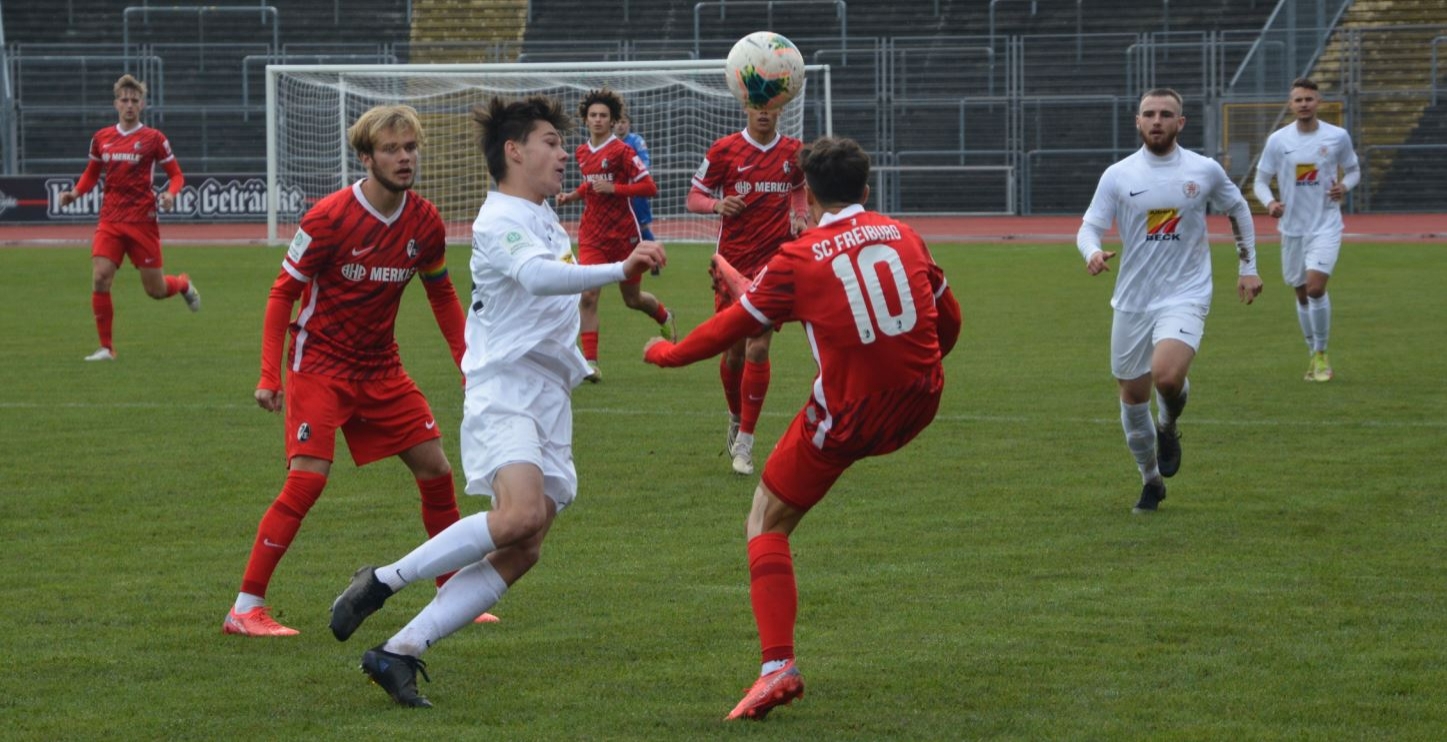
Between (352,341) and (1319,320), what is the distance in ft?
30.5

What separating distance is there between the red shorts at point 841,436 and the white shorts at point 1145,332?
3.50 m

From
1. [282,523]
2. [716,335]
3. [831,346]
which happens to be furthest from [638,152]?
[716,335]

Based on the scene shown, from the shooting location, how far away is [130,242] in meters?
15.5

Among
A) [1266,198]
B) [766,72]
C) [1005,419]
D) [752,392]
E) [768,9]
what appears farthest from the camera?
[768,9]

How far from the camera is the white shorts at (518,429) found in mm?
5496

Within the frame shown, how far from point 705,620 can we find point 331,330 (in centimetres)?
175

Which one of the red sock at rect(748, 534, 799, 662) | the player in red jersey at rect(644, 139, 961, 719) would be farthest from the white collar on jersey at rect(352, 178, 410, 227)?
the red sock at rect(748, 534, 799, 662)

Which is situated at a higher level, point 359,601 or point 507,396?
point 507,396

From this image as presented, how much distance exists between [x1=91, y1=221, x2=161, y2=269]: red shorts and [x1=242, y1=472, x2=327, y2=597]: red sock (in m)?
9.52

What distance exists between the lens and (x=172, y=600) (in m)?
6.92

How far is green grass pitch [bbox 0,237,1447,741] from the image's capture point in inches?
212

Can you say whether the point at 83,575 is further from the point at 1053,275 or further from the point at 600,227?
the point at 1053,275

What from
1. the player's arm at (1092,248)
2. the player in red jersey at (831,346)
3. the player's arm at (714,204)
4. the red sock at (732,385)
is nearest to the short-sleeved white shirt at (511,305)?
the player in red jersey at (831,346)

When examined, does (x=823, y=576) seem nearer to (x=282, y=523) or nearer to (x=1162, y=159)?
(x=282, y=523)
